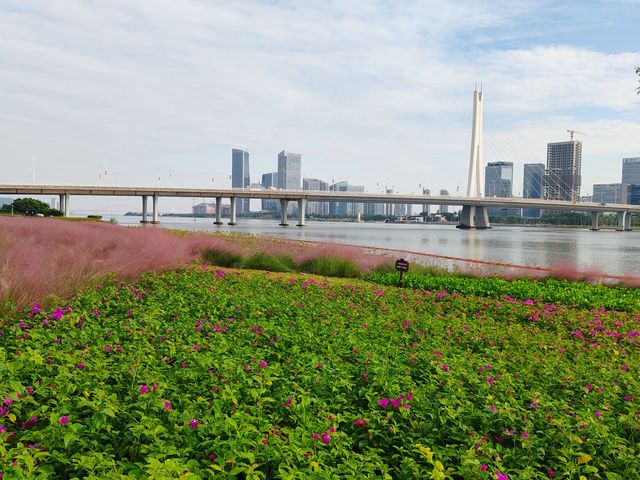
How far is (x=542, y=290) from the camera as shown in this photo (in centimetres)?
1190

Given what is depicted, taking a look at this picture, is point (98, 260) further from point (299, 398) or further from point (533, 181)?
point (533, 181)

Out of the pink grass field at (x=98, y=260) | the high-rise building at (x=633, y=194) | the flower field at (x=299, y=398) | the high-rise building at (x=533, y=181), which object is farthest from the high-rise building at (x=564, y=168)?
the flower field at (x=299, y=398)

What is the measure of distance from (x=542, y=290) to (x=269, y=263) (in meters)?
8.18

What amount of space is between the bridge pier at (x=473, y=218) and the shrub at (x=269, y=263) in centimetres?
9487

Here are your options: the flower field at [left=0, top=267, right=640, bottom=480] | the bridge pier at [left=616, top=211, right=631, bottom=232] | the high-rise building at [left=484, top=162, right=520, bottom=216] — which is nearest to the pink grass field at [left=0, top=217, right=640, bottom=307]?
the flower field at [left=0, top=267, right=640, bottom=480]

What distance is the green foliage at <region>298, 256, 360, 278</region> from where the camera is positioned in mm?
15492

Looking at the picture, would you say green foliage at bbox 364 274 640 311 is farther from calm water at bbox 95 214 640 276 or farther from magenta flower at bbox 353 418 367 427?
magenta flower at bbox 353 418 367 427

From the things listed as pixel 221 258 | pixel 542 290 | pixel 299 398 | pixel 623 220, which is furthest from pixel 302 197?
pixel 299 398

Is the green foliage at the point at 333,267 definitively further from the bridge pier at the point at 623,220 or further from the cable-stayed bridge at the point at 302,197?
the bridge pier at the point at 623,220

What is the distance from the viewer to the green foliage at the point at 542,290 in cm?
1098

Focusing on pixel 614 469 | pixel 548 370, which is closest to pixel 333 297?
pixel 548 370

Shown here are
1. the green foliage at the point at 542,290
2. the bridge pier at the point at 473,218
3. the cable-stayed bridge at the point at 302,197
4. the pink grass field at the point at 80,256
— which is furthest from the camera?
the bridge pier at the point at 473,218

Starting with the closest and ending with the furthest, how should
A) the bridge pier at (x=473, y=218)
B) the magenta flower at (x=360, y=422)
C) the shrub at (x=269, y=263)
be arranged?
the magenta flower at (x=360, y=422)
the shrub at (x=269, y=263)
the bridge pier at (x=473, y=218)

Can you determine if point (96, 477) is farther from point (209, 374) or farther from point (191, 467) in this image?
point (209, 374)
